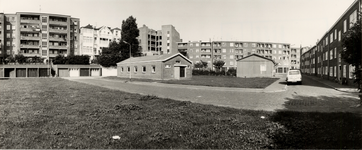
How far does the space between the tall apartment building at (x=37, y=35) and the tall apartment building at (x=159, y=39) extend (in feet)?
89.7

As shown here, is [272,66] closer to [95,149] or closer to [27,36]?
[95,149]

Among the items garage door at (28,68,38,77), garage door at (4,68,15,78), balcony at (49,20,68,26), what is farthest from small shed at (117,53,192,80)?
balcony at (49,20,68,26)

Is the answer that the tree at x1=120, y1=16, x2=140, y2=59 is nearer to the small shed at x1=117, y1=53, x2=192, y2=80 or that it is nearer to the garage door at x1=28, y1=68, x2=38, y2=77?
the garage door at x1=28, y1=68, x2=38, y2=77

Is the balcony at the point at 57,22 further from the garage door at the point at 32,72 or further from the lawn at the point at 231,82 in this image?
the lawn at the point at 231,82

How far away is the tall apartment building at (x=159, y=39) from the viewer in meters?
89.1

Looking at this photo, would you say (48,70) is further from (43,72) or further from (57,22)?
(57,22)

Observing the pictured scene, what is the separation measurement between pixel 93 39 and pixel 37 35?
1747cm

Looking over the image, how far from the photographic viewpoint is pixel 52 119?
666 centimetres

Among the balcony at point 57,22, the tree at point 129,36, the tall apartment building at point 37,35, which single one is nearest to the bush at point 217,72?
the tree at point 129,36

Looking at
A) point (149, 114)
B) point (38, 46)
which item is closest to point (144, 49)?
point (38, 46)

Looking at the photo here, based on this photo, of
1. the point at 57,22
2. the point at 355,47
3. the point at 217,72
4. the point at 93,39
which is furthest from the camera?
the point at 93,39

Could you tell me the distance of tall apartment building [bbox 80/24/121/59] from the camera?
71.7m

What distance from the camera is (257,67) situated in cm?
4494

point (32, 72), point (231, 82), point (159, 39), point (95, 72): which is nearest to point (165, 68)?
point (231, 82)
